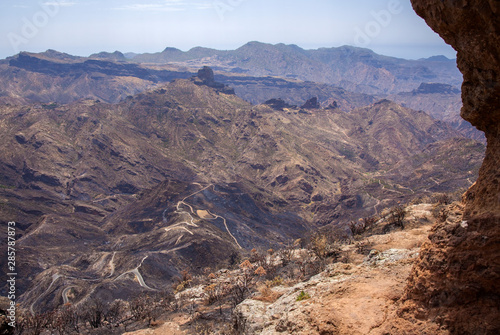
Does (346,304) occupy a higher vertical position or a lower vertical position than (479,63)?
lower

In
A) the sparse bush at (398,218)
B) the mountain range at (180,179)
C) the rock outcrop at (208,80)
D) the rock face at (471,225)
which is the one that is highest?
the rock outcrop at (208,80)

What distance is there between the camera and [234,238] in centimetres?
6053

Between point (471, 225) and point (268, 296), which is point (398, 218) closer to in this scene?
point (268, 296)

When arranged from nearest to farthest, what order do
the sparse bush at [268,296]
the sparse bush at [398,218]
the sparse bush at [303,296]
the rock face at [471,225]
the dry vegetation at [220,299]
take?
1. the rock face at [471,225]
2. the sparse bush at [303,296]
3. the sparse bush at [268,296]
4. the dry vegetation at [220,299]
5. the sparse bush at [398,218]

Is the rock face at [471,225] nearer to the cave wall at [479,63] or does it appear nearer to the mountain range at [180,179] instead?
the cave wall at [479,63]

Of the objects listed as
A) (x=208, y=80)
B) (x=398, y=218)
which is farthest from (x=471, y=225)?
(x=208, y=80)

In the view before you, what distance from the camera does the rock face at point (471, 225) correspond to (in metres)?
6.17

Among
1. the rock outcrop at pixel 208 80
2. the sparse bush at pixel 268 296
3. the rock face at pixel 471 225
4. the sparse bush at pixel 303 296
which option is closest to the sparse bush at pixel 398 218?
the sparse bush at pixel 268 296

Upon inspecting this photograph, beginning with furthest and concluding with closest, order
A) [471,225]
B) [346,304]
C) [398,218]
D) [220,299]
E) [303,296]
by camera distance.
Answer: [398,218], [220,299], [303,296], [346,304], [471,225]

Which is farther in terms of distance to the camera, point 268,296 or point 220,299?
point 220,299

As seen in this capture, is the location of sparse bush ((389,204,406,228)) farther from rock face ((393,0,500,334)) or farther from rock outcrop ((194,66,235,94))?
rock outcrop ((194,66,235,94))

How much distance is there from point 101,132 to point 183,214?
74.1 metres

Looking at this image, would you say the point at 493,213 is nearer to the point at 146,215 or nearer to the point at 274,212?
the point at 146,215

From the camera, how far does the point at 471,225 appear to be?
6664mm
